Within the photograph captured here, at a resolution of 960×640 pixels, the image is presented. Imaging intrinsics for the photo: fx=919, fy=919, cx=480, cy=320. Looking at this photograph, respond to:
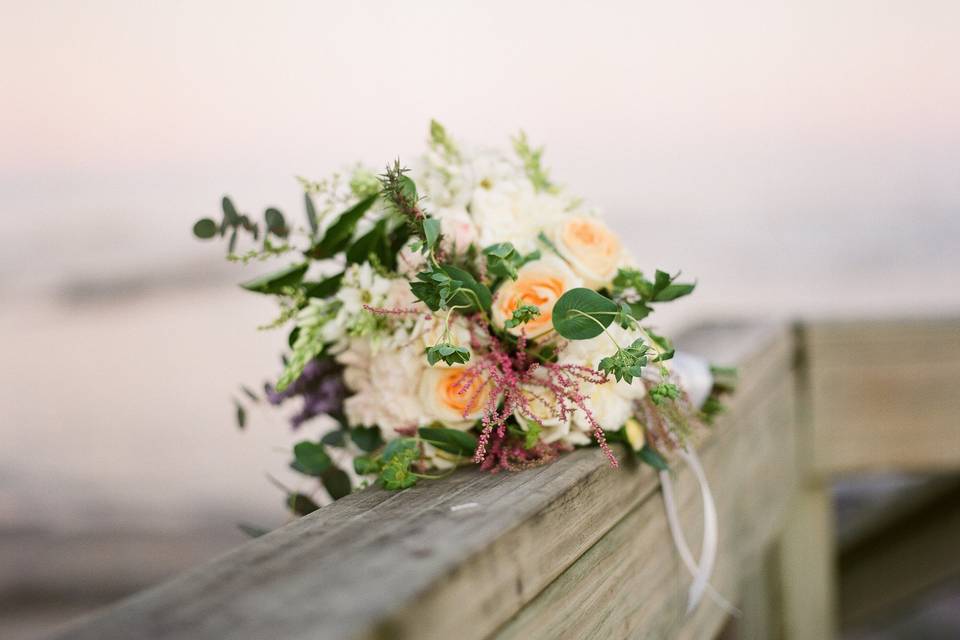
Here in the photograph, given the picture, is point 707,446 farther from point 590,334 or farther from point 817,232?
point 817,232

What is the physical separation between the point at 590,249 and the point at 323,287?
0.92 ft

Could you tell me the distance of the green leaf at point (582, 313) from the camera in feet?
2.63

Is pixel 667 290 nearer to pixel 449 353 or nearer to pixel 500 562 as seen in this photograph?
pixel 449 353

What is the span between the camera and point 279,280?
37.1 inches

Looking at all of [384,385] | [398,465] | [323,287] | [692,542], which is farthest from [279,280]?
[692,542]

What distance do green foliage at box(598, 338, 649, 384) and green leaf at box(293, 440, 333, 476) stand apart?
0.37 meters

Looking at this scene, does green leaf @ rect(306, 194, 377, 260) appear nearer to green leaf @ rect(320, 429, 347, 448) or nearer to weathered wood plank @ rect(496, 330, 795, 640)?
green leaf @ rect(320, 429, 347, 448)

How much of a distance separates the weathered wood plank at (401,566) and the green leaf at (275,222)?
345mm

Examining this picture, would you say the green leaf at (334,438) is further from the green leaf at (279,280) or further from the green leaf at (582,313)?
the green leaf at (582,313)

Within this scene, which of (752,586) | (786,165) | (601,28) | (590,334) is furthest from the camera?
(786,165)

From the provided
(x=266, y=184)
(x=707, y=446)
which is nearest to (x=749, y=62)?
(x=266, y=184)

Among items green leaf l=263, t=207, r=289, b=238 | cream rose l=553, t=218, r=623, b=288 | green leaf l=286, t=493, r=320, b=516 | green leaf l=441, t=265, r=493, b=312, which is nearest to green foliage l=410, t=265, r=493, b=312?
green leaf l=441, t=265, r=493, b=312

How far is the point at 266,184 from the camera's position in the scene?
4367 millimetres

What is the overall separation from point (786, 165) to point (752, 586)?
2.91 metres
